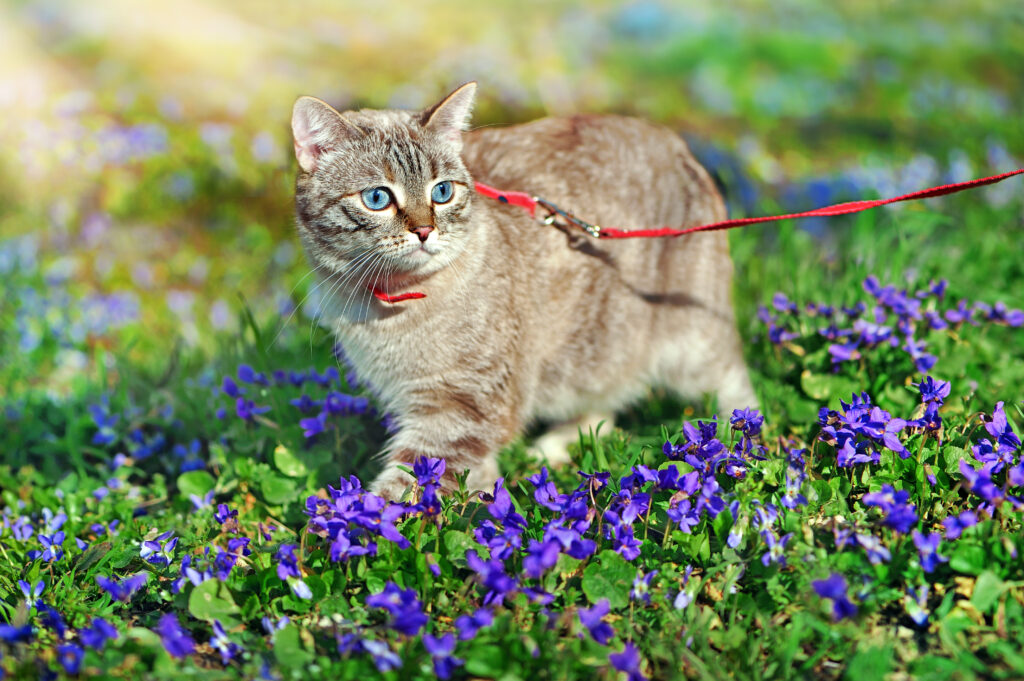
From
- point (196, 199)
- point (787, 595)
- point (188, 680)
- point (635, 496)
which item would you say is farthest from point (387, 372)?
point (196, 199)

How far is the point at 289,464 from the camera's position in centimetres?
354

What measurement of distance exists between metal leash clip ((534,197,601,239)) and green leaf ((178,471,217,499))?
193 centimetres

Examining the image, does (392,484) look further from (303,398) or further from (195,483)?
(195,483)

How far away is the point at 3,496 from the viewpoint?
373cm

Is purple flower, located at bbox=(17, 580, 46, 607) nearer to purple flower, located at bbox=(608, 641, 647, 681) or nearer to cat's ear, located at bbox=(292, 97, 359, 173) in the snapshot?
cat's ear, located at bbox=(292, 97, 359, 173)

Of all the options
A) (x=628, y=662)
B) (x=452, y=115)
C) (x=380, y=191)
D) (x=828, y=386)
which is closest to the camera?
(x=628, y=662)

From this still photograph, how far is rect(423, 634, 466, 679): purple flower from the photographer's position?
82.9 inches

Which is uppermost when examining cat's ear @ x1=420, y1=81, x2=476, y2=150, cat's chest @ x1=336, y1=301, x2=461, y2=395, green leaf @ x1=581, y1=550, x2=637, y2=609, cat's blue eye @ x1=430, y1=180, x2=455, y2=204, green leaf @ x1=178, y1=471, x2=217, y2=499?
cat's ear @ x1=420, y1=81, x2=476, y2=150

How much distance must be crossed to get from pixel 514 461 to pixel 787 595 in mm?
1644

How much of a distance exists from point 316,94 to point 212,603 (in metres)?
6.46

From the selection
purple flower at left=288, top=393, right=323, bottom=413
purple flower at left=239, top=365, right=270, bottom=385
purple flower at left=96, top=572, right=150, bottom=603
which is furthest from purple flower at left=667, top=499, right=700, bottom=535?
purple flower at left=239, top=365, right=270, bottom=385

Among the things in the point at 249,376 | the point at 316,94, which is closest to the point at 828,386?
the point at 249,376

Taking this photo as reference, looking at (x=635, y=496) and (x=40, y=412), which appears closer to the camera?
(x=635, y=496)

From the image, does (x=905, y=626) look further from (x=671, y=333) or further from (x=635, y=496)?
→ (x=671, y=333)
